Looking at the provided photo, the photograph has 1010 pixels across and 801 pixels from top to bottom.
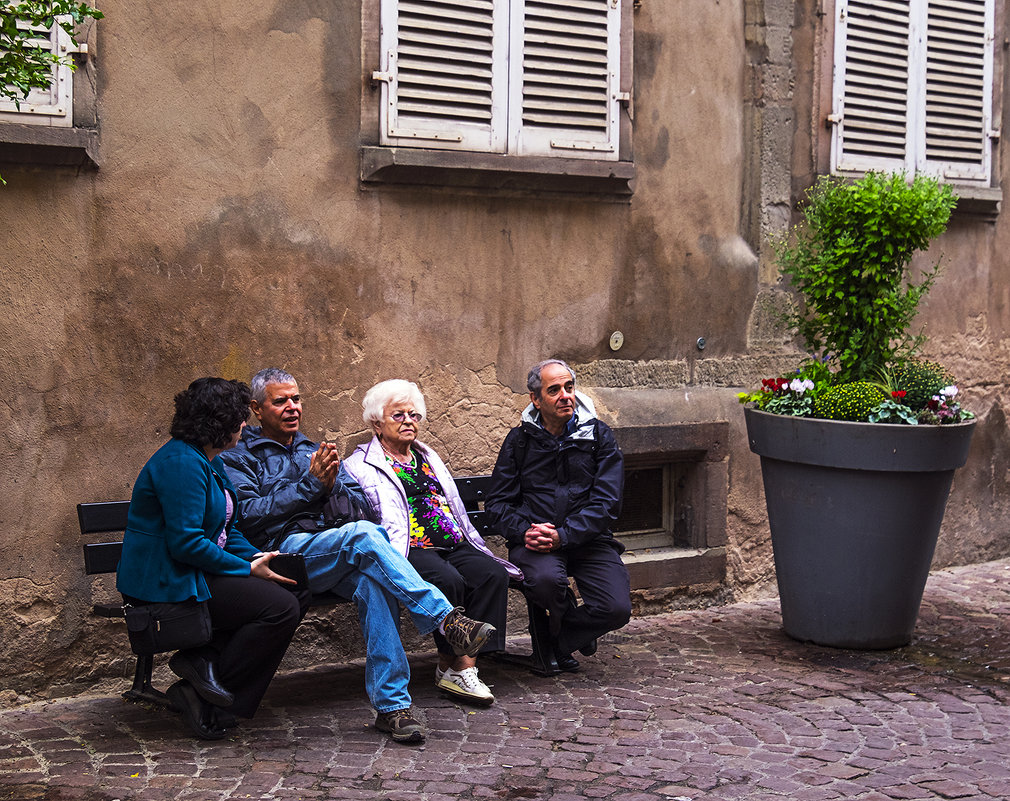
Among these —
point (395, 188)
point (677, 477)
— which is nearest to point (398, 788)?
point (395, 188)

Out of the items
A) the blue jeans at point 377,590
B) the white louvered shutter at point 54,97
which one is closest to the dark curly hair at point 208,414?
the blue jeans at point 377,590

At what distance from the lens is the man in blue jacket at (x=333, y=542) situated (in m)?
4.61

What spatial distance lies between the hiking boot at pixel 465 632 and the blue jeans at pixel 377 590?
6cm

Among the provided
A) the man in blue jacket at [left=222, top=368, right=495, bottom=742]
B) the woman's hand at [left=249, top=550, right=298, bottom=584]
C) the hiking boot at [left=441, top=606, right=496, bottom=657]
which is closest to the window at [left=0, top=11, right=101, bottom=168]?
the man in blue jacket at [left=222, top=368, right=495, bottom=742]

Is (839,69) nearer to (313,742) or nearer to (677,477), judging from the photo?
(677,477)

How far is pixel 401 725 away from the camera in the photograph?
4484 millimetres

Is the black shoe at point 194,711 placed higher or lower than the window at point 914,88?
lower

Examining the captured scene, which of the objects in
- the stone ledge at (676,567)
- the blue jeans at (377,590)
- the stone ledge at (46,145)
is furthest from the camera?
the stone ledge at (676,567)

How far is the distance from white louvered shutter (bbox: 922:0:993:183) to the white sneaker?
4.35 m

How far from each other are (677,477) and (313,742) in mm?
2979

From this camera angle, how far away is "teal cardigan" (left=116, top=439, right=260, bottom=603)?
4.36 m

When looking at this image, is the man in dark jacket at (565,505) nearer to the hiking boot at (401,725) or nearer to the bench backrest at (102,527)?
the hiking boot at (401,725)

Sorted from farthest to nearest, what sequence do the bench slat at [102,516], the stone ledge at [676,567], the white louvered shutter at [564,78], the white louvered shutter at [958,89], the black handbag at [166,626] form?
the white louvered shutter at [958,89] < the stone ledge at [676,567] < the white louvered shutter at [564,78] < the bench slat at [102,516] < the black handbag at [166,626]

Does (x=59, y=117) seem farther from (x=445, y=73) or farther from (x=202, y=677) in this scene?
(x=202, y=677)
